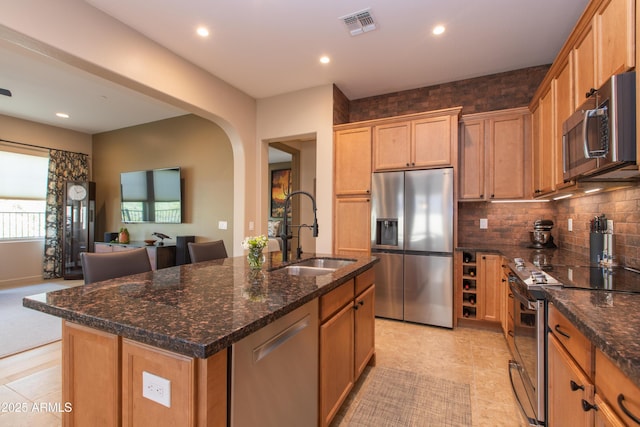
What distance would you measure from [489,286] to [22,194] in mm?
7733

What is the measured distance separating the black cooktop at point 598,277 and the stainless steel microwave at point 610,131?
574 mm

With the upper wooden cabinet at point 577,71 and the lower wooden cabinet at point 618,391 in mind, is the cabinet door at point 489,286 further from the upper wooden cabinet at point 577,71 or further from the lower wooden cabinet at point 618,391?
the lower wooden cabinet at point 618,391

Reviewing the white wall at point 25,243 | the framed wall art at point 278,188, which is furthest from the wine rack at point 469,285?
the white wall at point 25,243

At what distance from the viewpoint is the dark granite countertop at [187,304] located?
0.89m

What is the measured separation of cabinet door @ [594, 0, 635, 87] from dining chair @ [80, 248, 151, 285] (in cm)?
293

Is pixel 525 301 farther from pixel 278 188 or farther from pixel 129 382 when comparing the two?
pixel 278 188

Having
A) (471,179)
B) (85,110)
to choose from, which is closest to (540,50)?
(471,179)

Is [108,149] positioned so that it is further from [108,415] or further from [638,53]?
[638,53]

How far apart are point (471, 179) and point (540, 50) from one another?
1.46 meters

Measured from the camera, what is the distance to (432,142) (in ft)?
11.0

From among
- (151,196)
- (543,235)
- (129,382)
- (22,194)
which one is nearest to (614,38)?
(543,235)

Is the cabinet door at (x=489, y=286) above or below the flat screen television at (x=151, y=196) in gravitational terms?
below

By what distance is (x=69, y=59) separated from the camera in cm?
229

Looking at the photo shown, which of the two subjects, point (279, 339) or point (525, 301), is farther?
point (525, 301)
